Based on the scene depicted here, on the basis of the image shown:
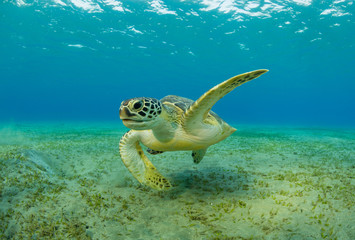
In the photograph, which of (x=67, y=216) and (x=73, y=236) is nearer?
(x=73, y=236)

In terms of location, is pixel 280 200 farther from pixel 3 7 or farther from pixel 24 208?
pixel 3 7

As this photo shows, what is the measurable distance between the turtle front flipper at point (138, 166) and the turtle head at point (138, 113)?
0.86m

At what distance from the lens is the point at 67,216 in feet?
8.36

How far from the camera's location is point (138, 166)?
3.42 m

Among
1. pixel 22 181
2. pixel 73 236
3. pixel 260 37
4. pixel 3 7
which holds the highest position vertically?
pixel 260 37

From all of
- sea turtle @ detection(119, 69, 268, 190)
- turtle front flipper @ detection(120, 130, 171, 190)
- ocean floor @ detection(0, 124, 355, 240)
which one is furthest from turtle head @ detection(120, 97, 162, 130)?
ocean floor @ detection(0, 124, 355, 240)

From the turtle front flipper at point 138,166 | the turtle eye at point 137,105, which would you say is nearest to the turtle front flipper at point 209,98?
the turtle eye at point 137,105

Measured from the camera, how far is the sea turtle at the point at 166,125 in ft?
8.29

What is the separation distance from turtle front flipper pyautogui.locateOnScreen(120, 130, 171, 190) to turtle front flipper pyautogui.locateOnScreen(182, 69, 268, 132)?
99 centimetres

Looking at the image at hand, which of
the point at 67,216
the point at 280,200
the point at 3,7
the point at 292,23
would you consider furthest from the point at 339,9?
the point at 3,7

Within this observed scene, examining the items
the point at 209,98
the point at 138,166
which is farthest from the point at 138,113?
the point at 138,166

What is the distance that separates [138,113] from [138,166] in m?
1.25

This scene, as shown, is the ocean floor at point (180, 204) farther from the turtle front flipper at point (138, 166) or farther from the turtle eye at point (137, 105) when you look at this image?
the turtle eye at point (137, 105)

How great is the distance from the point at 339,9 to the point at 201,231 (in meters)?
25.6
